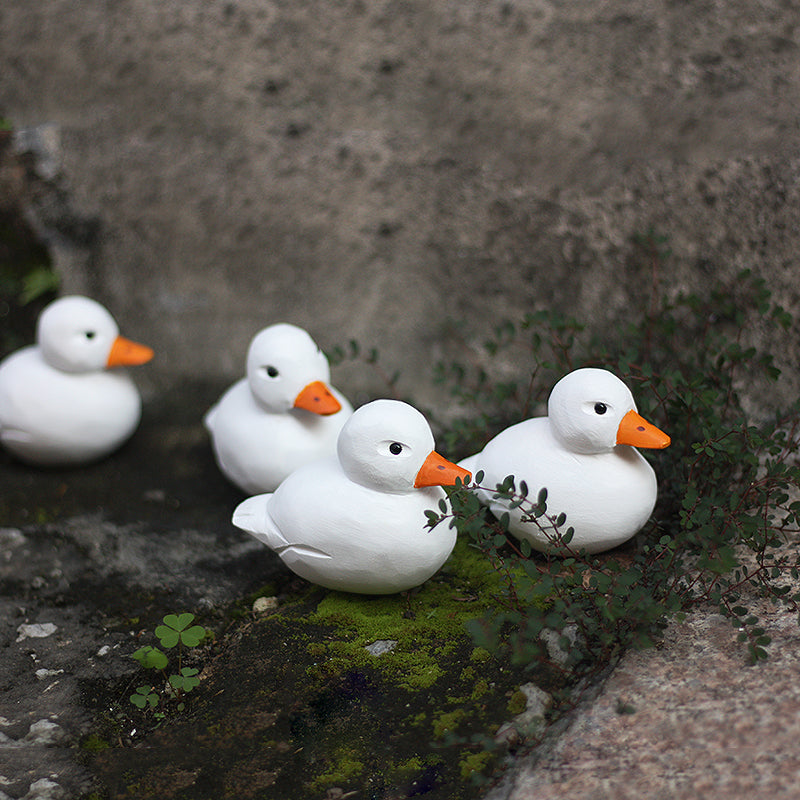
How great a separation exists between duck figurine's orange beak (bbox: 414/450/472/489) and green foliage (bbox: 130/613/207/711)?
0.86 metres

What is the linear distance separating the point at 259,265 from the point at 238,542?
173 centimetres

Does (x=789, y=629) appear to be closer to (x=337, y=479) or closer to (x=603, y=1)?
(x=337, y=479)

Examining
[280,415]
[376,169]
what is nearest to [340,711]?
[280,415]

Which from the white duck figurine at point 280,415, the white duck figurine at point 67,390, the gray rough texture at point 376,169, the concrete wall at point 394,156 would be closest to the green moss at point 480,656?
the gray rough texture at point 376,169

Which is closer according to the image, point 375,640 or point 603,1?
point 375,640

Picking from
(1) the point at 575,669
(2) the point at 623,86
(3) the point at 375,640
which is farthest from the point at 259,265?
(1) the point at 575,669

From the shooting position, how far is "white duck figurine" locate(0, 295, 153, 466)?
3914mm

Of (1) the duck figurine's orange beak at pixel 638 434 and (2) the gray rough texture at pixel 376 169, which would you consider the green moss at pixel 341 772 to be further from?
(1) the duck figurine's orange beak at pixel 638 434

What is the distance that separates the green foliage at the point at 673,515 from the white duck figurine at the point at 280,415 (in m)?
0.55

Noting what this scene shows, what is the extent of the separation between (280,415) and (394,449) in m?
0.97

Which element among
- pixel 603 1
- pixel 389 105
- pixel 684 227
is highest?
pixel 603 1

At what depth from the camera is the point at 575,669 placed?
2.53 m

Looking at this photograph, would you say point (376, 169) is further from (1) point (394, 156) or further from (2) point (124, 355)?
(2) point (124, 355)

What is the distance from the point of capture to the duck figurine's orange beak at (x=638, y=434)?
9.49 ft
